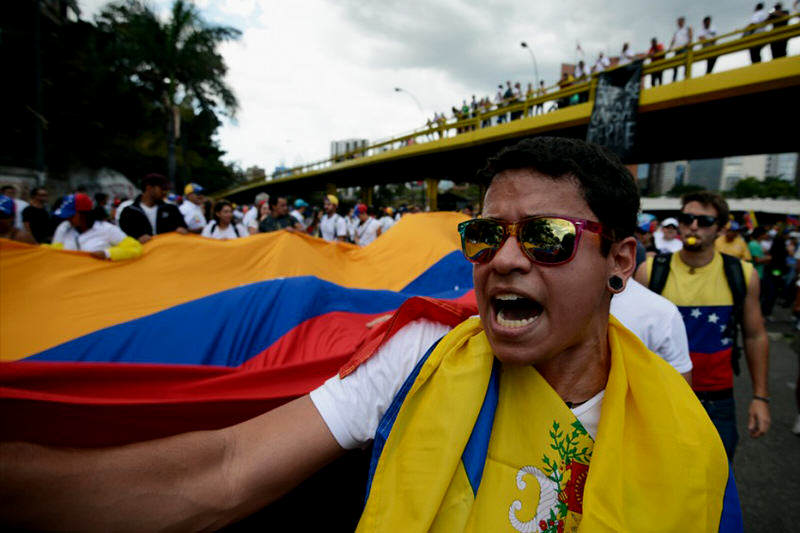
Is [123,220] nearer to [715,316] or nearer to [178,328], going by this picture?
[178,328]

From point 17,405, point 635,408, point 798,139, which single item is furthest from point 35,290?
point 798,139

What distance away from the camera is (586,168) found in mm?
1142

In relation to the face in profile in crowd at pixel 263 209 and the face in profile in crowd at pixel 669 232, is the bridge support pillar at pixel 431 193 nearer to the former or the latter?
the face in profile in crowd at pixel 263 209

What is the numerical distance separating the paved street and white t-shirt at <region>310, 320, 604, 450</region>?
2950 mm

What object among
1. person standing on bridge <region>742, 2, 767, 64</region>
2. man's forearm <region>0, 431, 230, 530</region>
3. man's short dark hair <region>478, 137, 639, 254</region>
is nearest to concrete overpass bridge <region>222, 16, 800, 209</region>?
person standing on bridge <region>742, 2, 767, 64</region>

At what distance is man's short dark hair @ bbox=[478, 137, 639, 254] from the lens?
1124 mm

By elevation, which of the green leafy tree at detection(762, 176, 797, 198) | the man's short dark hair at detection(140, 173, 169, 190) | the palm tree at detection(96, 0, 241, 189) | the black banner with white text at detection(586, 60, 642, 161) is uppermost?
the palm tree at detection(96, 0, 241, 189)

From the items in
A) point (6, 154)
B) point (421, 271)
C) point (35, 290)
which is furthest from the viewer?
point (6, 154)

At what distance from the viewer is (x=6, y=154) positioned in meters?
18.1

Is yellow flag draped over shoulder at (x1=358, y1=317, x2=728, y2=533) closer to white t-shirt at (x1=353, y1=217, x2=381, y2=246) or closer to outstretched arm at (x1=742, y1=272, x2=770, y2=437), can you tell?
outstretched arm at (x1=742, y1=272, x2=770, y2=437)

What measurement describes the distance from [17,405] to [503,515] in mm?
1365

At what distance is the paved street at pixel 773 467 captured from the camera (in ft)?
9.38

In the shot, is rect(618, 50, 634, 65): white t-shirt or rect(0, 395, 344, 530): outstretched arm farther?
rect(618, 50, 634, 65): white t-shirt

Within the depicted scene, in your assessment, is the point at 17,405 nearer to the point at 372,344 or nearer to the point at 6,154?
the point at 372,344
